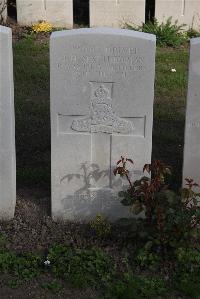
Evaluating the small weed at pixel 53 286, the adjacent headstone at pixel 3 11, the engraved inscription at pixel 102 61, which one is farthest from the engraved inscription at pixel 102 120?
the adjacent headstone at pixel 3 11

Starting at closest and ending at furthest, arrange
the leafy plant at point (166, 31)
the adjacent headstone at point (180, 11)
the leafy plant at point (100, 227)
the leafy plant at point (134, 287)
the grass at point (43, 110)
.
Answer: the leafy plant at point (134, 287) < the leafy plant at point (100, 227) < the grass at point (43, 110) < the leafy plant at point (166, 31) < the adjacent headstone at point (180, 11)

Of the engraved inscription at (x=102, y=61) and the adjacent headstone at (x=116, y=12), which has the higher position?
the adjacent headstone at (x=116, y=12)

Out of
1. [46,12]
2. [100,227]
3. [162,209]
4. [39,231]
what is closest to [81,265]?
[100,227]

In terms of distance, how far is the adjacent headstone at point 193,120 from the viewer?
5.11 metres

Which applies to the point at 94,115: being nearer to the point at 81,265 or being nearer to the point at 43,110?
the point at 81,265

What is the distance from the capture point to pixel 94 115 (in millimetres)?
5312

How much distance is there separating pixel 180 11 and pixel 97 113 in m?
5.85

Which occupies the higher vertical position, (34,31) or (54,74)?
(34,31)

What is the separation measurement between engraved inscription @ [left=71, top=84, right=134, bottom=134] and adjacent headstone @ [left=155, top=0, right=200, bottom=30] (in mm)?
5725

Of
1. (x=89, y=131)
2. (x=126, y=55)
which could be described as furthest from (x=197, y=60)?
(x=89, y=131)

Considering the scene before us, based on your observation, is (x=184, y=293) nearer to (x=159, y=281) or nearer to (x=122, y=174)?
(x=159, y=281)

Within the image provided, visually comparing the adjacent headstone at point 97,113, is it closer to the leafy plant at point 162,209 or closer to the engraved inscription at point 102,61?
the engraved inscription at point 102,61

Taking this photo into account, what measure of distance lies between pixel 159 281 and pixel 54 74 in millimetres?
1863

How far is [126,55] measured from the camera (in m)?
5.12
